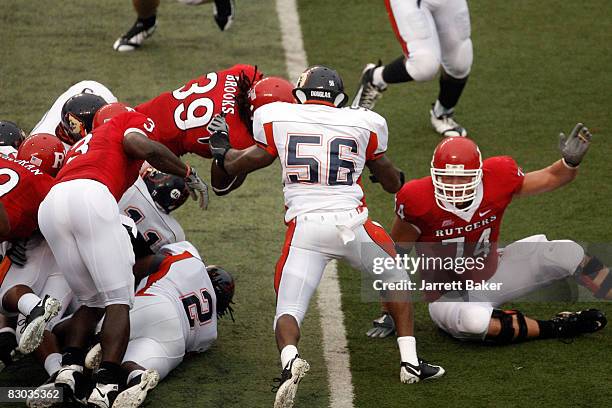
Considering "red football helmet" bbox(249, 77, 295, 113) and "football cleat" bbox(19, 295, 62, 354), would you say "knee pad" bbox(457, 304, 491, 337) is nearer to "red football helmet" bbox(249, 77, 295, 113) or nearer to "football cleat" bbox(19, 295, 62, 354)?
"red football helmet" bbox(249, 77, 295, 113)

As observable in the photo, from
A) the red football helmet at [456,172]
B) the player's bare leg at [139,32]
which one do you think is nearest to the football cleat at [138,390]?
the red football helmet at [456,172]

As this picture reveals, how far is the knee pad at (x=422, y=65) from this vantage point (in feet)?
24.0

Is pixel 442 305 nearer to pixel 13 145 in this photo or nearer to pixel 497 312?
pixel 497 312

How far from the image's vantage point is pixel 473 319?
17.4ft

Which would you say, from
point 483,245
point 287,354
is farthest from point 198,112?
point 287,354

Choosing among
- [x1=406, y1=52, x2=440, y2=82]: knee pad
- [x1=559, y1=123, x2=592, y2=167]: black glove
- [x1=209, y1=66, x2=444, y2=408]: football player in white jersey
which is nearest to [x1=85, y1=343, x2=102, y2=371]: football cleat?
[x1=209, y1=66, x2=444, y2=408]: football player in white jersey

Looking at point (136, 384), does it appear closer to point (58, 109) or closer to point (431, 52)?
point (58, 109)

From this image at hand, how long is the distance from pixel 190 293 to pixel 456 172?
1.30 metres

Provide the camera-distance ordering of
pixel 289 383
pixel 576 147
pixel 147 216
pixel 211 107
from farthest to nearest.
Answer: pixel 211 107
pixel 147 216
pixel 576 147
pixel 289 383

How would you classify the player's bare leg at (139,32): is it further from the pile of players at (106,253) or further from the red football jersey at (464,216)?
the red football jersey at (464,216)

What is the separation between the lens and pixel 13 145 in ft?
18.8

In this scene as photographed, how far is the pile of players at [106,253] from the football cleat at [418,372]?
0.90m

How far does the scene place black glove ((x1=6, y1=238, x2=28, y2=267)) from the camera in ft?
17.2

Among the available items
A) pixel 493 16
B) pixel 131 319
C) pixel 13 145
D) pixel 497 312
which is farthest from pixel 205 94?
pixel 493 16
